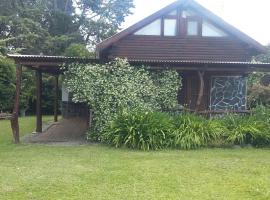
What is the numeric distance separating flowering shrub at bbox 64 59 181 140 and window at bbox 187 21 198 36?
15.7 ft

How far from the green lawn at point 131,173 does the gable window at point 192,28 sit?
7.10 m

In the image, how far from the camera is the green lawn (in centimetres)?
664

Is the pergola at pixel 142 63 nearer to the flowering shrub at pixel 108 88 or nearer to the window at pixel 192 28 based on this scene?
the flowering shrub at pixel 108 88

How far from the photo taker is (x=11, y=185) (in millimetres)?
7062

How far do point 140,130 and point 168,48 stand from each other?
21.0 feet

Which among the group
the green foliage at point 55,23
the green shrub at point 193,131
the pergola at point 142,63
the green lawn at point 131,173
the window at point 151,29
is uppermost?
the green foliage at point 55,23

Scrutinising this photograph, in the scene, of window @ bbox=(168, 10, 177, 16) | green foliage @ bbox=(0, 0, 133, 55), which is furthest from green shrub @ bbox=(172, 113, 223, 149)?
green foliage @ bbox=(0, 0, 133, 55)

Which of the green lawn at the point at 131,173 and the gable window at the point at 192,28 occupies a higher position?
the gable window at the point at 192,28

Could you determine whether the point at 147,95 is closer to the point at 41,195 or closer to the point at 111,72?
the point at 111,72


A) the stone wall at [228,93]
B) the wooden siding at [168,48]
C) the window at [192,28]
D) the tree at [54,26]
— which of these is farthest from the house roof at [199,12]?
the tree at [54,26]

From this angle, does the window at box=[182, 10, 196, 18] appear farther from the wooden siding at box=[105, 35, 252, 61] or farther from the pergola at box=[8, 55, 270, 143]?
the pergola at box=[8, 55, 270, 143]

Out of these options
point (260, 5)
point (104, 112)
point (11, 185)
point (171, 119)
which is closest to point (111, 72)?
point (104, 112)

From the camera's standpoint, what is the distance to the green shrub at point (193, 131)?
11.3 m

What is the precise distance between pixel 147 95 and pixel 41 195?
6966 mm
